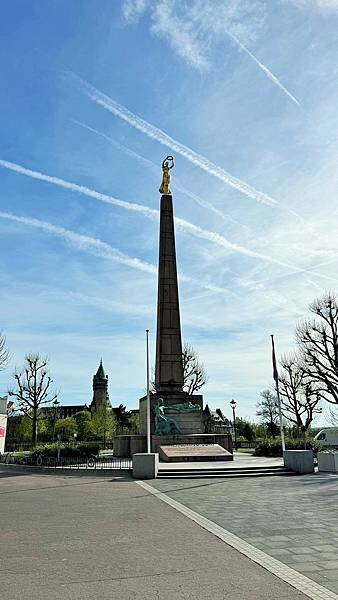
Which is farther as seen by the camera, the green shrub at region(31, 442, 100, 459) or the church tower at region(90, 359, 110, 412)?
the church tower at region(90, 359, 110, 412)

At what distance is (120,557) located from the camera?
6.10m

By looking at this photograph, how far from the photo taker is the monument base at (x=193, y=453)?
69.7 ft

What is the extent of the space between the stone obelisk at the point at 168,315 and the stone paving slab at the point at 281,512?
12116 mm

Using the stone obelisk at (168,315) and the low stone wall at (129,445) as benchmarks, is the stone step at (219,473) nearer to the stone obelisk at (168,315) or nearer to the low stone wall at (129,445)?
the low stone wall at (129,445)

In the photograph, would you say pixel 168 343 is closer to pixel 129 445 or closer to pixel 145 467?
pixel 129 445

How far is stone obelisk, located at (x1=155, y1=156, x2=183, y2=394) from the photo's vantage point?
2830cm

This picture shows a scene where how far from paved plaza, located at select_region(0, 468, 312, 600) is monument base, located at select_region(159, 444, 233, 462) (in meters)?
10.1


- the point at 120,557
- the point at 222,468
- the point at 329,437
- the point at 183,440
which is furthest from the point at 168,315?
the point at 120,557

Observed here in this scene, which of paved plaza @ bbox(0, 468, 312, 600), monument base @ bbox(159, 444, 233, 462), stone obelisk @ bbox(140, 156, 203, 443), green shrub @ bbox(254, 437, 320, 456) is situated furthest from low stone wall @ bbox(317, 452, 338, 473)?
paved plaza @ bbox(0, 468, 312, 600)

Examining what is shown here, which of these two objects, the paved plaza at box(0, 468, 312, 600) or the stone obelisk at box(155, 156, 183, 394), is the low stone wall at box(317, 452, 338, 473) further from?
the stone obelisk at box(155, 156, 183, 394)

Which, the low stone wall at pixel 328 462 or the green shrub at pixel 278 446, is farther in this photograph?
the green shrub at pixel 278 446

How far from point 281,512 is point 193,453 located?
1270cm

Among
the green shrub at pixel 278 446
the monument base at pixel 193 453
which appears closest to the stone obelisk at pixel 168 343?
the monument base at pixel 193 453

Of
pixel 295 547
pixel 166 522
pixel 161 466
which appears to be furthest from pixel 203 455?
pixel 295 547
